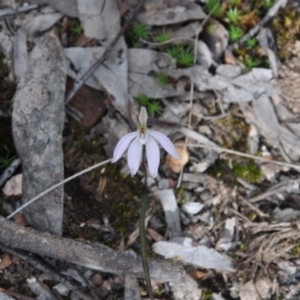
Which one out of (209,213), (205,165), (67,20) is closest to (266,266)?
(209,213)

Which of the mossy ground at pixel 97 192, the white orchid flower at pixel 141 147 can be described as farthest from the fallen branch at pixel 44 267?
the white orchid flower at pixel 141 147

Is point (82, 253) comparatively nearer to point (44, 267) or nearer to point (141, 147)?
point (44, 267)

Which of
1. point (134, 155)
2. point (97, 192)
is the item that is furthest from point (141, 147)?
point (97, 192)

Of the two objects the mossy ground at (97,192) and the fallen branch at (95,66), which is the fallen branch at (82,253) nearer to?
the mossy ground at (97,192)

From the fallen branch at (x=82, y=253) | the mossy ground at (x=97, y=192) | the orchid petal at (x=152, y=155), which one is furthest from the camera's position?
the mossy ground at (x=97, y=192)

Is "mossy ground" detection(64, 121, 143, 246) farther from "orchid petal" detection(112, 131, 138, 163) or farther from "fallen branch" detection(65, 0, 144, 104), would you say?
"orchid petal" detection(112, 131, 138, 163)
